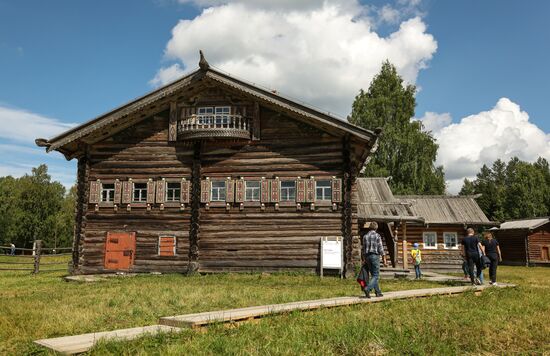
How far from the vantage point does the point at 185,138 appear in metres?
20.2

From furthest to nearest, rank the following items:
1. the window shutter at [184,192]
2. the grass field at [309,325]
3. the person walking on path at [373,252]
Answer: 1. the window shutter at [184,192]
2. the person walking on path at [373,252]
3. the grass field at [309,325]

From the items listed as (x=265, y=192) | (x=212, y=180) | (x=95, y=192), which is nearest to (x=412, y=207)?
(x=265, y=192)

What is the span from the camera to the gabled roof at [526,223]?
39400 mm

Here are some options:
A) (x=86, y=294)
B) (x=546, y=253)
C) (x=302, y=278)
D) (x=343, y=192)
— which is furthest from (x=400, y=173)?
(x=86, y=294)

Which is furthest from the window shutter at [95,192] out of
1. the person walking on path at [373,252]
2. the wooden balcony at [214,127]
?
the person walking on path at [373,252]

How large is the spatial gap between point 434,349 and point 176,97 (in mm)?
17532

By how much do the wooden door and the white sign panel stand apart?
28.6 ft

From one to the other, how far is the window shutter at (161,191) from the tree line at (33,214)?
134ft

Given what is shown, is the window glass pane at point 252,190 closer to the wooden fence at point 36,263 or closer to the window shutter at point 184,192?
the window shutter at point 184,192

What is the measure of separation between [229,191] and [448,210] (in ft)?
58.2

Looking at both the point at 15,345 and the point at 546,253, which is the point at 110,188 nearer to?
the point at 15,345

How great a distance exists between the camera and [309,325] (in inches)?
273

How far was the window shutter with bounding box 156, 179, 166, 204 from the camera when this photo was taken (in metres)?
20.5

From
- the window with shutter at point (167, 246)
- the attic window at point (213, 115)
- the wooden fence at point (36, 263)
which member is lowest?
the wooden fence at point (36, 263)
